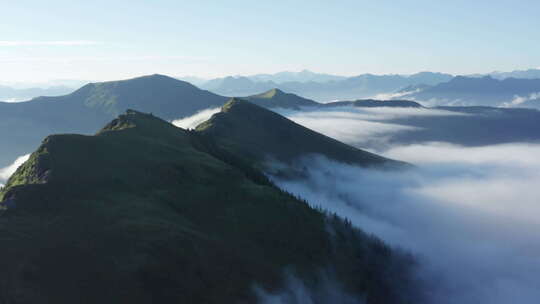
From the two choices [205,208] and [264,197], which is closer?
[205,208]

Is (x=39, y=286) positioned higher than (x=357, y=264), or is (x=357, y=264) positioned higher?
(x=39, y=286)

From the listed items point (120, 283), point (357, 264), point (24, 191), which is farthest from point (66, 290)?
point (357, 264)

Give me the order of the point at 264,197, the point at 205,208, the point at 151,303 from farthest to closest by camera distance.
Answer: the point at 264,197 → the point at 205,208 → the point at 151,303

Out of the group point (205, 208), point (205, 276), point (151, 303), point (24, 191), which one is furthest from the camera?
point (205, 208)

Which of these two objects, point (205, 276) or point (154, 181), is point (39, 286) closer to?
point (205, 276)

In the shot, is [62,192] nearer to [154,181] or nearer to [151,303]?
[154,181]

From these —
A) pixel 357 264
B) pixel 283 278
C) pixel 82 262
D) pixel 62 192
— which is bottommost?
pixel 357 264
